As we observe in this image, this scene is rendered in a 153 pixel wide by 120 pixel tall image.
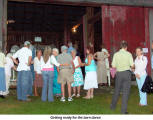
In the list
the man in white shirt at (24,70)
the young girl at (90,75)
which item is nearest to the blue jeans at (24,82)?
the man in white shirt at (24,70)

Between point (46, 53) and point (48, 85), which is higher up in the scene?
point (46, 53)

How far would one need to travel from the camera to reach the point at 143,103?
21.2 feet

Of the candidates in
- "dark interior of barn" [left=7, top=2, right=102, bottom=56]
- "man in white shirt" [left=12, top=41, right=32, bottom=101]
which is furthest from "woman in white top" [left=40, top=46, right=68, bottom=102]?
"dark interior of barn" [left=7, top=2, right=102, bottom=56]

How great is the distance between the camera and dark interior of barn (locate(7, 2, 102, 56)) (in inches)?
680

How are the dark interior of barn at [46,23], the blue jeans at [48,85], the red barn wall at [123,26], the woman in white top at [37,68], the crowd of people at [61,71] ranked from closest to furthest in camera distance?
the crowd of people at [61,71] < the blue jeans at [48,85] < the woman in white top at [37,68] < the red barn wall at [123,26] < the dark interior of barn at [46,23]

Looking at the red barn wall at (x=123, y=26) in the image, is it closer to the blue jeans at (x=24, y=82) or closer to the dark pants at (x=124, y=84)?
the blue jeans at (x=24, y=82)

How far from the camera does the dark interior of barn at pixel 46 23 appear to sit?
56.6ft

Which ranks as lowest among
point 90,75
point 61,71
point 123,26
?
point 90,75

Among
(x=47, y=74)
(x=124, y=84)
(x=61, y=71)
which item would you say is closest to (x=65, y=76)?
(x=61, y=71)

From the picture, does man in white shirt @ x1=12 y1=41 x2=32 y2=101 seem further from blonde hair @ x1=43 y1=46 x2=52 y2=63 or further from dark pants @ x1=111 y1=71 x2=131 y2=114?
dark pants @ x1=111 y1=71 x2=131 y2=114

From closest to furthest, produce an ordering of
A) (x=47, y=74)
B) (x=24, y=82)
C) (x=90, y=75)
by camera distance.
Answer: (x=47, y=74) → (x=24, y=82) → (x=90, y=75)

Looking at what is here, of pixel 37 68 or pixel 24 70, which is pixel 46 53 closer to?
pixel 24 70

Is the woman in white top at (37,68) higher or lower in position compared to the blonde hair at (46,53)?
lower

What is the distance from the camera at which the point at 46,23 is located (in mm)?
18547
